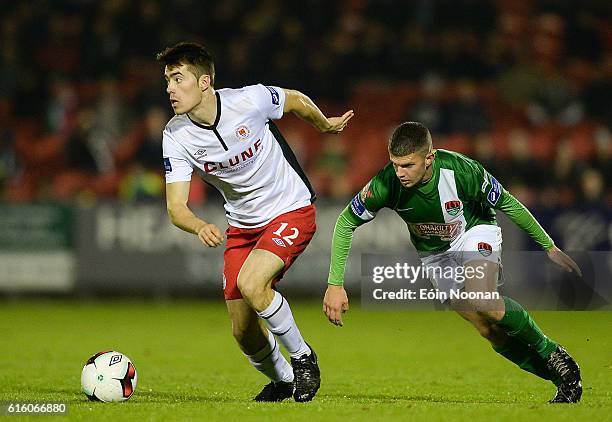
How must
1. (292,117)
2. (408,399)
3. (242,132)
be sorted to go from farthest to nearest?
1. (292,117)
2. (408,399)
3. (242,132)

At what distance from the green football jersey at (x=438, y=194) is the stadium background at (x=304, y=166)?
1.13 m

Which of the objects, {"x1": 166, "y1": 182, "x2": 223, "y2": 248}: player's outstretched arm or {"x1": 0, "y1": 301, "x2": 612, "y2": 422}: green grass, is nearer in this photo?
{"x1": 166, "y1": 182, "x2": 223, "y2": 248}: player's outstretched arm

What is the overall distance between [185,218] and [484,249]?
1832mm

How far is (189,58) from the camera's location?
670 centimetres

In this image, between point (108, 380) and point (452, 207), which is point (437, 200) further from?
point (108, 380)

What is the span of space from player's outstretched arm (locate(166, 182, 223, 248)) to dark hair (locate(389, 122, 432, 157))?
1148mm

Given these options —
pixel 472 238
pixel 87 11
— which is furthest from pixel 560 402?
pixel 87 11

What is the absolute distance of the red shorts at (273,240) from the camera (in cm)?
680

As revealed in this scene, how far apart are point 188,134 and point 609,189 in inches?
369

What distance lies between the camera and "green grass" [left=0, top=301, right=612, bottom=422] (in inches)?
245

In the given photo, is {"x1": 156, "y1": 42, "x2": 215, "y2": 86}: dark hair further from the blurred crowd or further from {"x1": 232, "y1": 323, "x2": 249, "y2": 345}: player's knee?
the blurred crowd

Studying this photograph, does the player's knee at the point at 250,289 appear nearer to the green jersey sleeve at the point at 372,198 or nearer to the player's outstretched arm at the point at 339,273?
the player's outstretched arm at the point at 339,273

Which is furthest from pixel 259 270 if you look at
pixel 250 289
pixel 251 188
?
pixel 251 188

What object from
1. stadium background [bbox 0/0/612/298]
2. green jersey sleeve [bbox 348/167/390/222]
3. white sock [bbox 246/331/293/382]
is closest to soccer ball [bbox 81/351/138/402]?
white sock [bbox 246/331/293/382]
